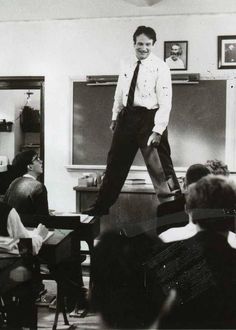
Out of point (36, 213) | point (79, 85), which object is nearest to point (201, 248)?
point (36, 213)

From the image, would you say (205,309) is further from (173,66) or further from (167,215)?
(173,66)

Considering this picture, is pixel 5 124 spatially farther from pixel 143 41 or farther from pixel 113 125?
pixel 143 41

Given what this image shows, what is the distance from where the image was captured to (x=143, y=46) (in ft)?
9.29

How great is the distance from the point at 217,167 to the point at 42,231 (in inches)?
45.0

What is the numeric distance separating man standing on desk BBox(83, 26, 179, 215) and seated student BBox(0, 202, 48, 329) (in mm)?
480

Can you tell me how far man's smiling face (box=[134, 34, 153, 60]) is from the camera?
9.19ft

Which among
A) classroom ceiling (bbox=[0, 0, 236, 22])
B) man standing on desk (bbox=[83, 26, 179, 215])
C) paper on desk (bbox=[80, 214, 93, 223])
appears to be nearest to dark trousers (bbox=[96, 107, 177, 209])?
man standing on desk (bbox=[83, 26, 179, 215])

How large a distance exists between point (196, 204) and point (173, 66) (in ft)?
3.18

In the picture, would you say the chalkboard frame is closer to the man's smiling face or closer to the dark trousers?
the dark trousers

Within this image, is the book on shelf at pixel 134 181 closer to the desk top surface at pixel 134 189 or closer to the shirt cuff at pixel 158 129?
the desk top surface at pixel 134 189

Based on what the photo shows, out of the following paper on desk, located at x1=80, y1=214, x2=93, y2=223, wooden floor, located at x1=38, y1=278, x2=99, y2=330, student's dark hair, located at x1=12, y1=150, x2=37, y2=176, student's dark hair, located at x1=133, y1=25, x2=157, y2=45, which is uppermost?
student's dark hair, located at x1=133, y1=25, x2=157, y2=45

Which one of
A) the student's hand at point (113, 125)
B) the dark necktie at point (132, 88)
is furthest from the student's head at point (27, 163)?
the dark necktie at point (132, 88)

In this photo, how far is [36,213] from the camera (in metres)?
2.79

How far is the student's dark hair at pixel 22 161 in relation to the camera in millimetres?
2799
